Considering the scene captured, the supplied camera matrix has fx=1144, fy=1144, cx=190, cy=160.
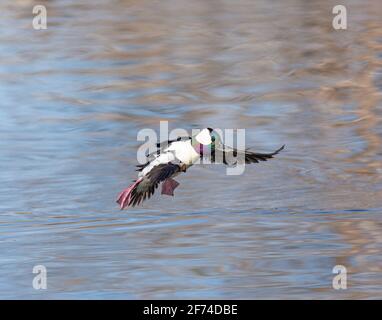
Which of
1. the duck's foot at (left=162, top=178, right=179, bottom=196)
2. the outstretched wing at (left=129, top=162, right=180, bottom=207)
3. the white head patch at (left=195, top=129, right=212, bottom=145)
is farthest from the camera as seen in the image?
the duck's foot at (left=162, top=178, right=179, bottom=196)

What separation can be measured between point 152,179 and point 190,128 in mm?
2201

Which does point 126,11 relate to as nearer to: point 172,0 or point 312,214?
point 172,0

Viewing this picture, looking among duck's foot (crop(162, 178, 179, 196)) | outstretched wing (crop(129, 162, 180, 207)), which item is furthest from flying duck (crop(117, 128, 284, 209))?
duck's foot (crop(162, 178, 179, 196))

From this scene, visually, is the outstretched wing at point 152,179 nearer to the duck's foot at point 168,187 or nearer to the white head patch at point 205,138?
the white head patch at point 205,138

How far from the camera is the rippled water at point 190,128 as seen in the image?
5211 millimetres

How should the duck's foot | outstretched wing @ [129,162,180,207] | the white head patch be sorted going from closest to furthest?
outstretched wing @ [129,162,180,207]
the white head patch
the duck's foot

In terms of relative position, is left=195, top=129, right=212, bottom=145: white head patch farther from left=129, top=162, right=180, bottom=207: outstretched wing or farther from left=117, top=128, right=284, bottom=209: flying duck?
left=129, top=162, right=180, bottom=207: outstretched wing

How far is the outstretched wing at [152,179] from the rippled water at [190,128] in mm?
323

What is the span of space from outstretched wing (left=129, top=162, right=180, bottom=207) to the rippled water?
32 centimetres

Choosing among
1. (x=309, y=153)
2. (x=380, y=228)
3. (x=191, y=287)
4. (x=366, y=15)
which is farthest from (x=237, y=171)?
(x=366, y=15)

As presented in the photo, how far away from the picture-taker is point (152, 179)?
511 cm

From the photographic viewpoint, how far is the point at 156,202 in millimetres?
6148

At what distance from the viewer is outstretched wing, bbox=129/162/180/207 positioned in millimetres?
5051

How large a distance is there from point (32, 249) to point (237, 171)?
1573 millimetres
